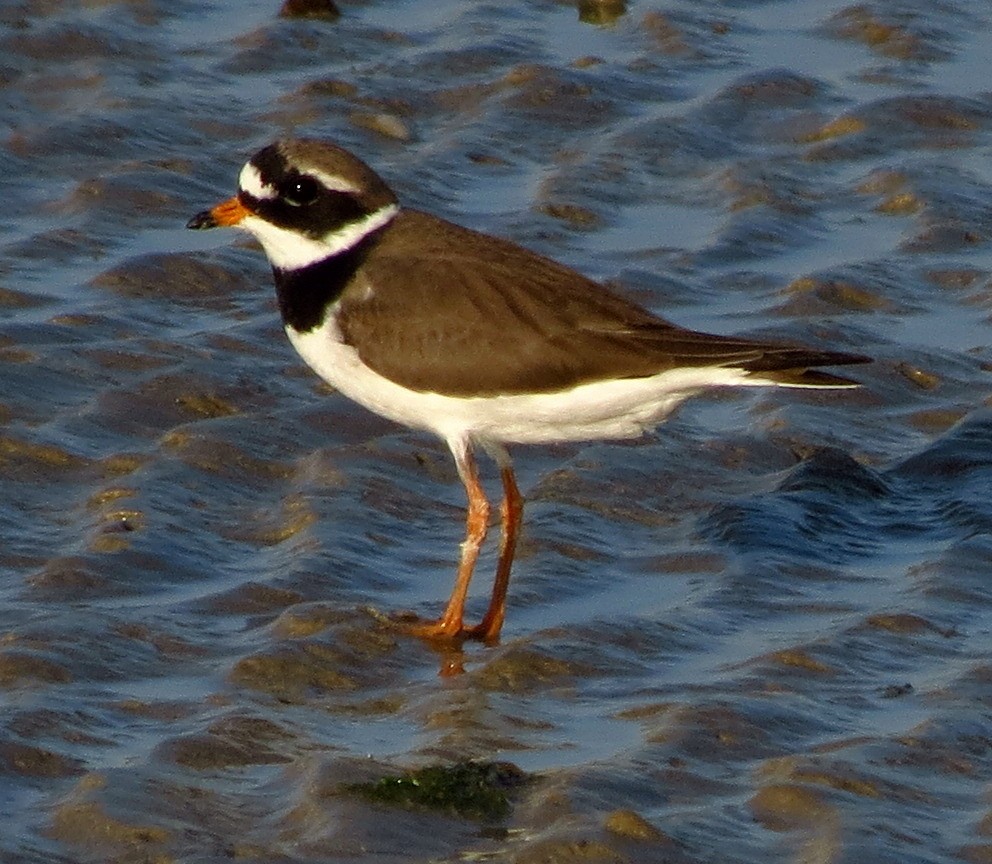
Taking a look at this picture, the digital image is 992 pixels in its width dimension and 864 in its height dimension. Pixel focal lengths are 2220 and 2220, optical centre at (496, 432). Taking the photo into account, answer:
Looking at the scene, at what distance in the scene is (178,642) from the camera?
289 inches

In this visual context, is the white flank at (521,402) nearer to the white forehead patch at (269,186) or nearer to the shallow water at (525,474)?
the white forehead patch at (269,186)

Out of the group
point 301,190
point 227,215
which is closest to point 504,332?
point 301,190

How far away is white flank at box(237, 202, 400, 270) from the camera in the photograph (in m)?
7.98

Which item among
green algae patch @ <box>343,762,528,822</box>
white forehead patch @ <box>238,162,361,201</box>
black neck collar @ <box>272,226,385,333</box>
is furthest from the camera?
white forehead patch @ <box>238,162,361,201</box>

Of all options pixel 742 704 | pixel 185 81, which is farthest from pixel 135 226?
pixel 742 704

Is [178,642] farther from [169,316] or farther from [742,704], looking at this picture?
[169,316]

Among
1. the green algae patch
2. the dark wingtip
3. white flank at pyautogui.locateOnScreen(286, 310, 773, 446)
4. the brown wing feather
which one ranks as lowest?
the green algae patch

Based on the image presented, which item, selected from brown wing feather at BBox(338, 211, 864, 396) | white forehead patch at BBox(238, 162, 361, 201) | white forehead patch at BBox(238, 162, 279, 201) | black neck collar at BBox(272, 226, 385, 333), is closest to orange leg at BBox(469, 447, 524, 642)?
brown wing feather at BBox(338, 211, 864, 396)

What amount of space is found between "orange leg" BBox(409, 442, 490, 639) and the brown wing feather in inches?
14.6

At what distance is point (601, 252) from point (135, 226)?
224 cm

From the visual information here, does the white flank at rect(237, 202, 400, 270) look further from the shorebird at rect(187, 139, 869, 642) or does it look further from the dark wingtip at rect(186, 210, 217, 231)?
the dark wingtip at rect(186, 210, 217, 231)

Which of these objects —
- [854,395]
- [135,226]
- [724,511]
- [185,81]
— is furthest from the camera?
[185,81]

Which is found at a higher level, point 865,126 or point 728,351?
point 728,351

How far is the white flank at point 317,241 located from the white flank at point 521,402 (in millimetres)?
277
